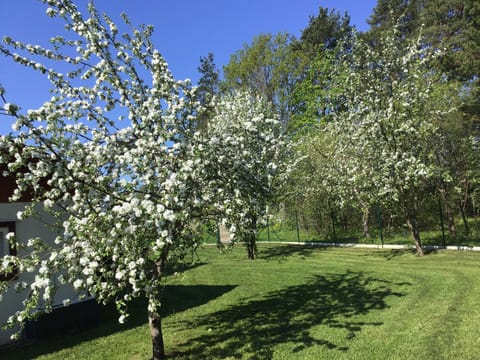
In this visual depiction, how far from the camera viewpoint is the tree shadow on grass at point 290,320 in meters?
6.47

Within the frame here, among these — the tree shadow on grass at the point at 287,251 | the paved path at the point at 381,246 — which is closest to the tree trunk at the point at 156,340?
the tree shadow on grass at the point at 287,251

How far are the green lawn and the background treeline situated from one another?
6.85ft

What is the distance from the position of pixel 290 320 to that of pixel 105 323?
171 inches

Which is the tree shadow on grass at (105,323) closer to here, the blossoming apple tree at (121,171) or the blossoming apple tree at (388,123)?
the blossoming apple tree at (121,171)

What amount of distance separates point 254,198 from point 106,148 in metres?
2.18

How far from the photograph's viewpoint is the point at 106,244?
14.8ft

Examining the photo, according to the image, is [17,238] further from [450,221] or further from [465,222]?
[465,222]

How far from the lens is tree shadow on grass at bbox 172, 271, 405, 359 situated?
6.47 m

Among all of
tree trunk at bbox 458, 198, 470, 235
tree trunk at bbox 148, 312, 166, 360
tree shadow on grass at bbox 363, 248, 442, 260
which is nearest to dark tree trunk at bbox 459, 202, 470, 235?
tree trunk at bbox 458, 198, 470, 235

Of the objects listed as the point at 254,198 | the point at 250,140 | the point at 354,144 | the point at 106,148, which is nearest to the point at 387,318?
the point at 254,198

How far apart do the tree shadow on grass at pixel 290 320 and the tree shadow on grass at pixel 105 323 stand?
150 centimetres

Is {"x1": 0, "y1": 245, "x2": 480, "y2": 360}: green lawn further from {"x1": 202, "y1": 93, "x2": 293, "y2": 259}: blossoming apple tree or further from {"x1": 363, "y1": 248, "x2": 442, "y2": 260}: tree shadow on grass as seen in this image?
{"x1": 202, "y1": 93, "x2": 293, "y2": 259}: blossoming apple tree

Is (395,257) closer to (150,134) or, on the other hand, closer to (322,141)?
(322,141)

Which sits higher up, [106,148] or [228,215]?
[106,148]
